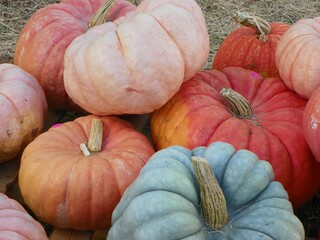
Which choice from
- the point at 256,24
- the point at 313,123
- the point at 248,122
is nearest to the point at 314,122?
the point at 313,123

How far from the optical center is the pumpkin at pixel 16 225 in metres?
1.51

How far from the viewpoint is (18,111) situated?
2.09 m

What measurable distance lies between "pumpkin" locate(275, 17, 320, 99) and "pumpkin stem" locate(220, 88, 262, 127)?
21 centimetres

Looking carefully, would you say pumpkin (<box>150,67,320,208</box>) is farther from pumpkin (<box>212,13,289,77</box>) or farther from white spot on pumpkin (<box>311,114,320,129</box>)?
pumpkin (<box>212,13,289,77</box>)

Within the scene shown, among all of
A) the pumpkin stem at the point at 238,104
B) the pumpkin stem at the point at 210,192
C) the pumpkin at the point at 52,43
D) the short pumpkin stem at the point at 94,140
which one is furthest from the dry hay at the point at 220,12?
the pumpkin stem at the point at 210,192

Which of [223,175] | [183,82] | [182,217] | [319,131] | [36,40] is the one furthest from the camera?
[36,40]

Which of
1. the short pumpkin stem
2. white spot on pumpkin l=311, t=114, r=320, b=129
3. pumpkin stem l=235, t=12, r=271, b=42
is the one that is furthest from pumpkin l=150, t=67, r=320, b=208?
pumpkin stem l=235, t=12, r=271, b=42

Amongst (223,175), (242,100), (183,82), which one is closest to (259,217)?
(223,175)

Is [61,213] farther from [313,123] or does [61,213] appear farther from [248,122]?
[313,123]

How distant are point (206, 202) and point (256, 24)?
4.39 ft

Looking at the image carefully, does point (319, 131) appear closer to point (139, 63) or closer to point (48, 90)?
point (139, 63)

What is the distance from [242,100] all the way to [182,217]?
2.42 ft

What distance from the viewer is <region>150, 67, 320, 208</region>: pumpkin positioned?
1.91m

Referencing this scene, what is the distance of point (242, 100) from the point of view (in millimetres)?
2004
